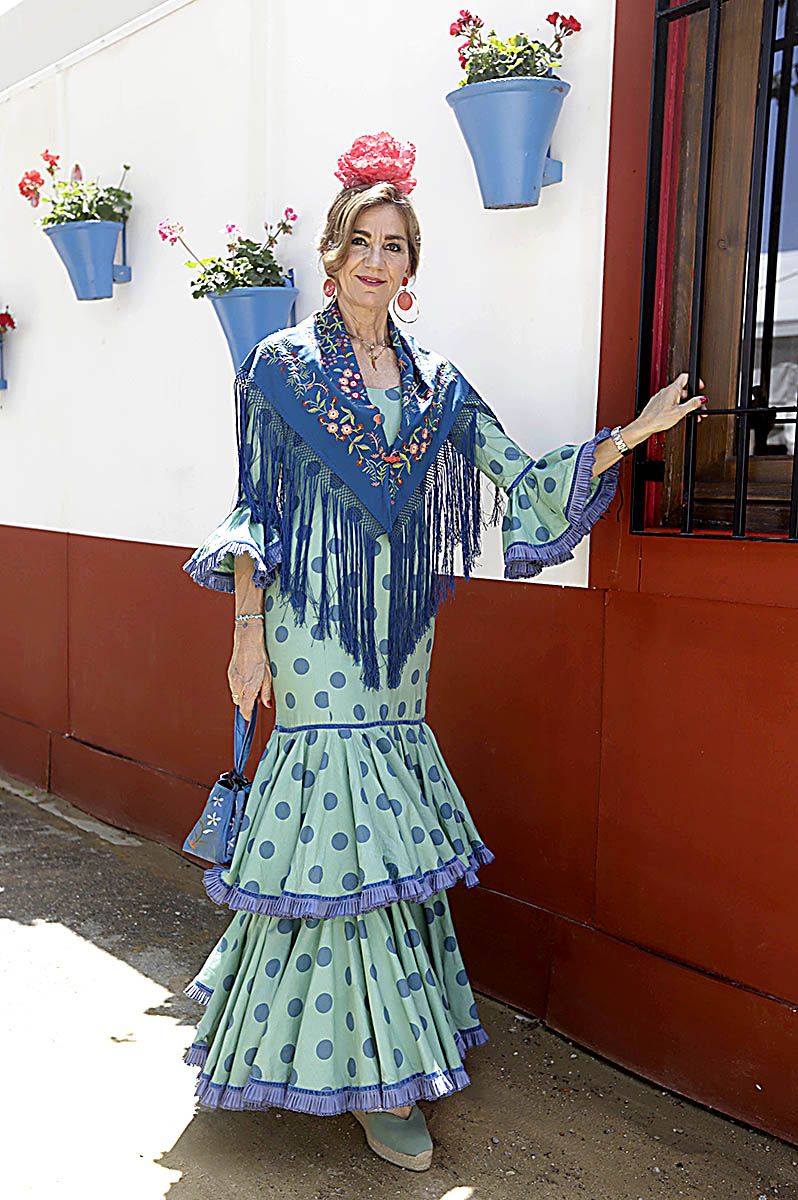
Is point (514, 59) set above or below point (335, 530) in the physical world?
above

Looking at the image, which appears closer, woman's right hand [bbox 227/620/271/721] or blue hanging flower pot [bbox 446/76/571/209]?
woman's right hand [bbox 227/620/271/721]

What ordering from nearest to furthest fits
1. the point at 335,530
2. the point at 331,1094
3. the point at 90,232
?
the point at 331,1094 < the point at 335,530 < the point at 90,232

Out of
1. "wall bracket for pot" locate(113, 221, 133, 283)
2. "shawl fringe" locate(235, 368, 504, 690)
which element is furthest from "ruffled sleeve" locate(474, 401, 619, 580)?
"wall bracket for pot" locate(113, 221, 133, 283)

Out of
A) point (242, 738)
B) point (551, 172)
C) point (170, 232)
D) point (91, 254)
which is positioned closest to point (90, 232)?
point (91, 254)

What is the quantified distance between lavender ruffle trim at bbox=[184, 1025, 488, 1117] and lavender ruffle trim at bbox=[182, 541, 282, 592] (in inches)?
39.5

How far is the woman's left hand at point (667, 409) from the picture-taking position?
2680 mm

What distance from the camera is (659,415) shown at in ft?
8.82

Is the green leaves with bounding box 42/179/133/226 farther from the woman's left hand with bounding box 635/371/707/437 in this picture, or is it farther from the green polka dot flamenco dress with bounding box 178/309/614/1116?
the woman's left hand with bounding box 635/371/707/437

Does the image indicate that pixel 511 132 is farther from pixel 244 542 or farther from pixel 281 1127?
pixel 281 1127

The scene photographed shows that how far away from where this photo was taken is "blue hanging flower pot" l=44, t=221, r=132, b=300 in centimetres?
469

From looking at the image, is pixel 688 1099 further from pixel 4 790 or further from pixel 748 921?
pixel 4 790

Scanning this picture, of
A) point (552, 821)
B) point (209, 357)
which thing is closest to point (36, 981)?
point (552, 821)

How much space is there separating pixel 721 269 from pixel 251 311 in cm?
149

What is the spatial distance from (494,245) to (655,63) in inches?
24.7
